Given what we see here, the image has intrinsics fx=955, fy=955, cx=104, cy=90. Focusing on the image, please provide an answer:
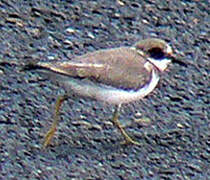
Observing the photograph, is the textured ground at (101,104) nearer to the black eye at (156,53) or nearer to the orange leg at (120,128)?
the orange leg at (120,128)

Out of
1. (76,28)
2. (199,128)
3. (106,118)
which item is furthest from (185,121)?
(76,28)

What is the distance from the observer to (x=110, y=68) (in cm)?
461

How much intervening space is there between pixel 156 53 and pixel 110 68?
0.39 metres

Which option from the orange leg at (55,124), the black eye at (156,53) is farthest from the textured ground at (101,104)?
the black eye at (156,53)

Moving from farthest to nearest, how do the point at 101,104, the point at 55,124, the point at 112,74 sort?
the point at 101,104
the point at 55,124
the point at 112,74

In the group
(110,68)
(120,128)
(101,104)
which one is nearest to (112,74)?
(110,68)

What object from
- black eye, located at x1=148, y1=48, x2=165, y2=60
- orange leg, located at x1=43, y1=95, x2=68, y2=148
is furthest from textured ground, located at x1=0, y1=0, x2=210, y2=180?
black eye, located at x1=148, y1=48, x2=165, y2=60

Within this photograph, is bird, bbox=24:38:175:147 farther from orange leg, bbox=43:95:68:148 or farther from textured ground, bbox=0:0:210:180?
textured ground, bbox=0:0:210:180

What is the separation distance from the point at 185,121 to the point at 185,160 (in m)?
0.32

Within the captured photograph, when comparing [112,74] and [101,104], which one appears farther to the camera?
[101,104]

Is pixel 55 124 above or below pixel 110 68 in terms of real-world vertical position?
below

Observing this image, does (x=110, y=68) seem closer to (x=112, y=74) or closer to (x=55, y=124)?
(x=112, y=74)

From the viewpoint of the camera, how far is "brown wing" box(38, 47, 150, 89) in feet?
14.9

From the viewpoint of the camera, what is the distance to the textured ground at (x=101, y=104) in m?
4.68
